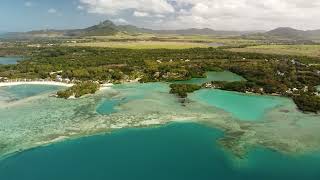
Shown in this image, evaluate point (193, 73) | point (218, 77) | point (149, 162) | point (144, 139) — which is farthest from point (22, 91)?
point (218, 77)

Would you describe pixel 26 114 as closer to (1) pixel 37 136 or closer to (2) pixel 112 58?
(1) pixel 37 136

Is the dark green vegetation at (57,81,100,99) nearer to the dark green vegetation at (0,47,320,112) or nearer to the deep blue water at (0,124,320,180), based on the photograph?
the dark green vegetation at (0,47,320,112)

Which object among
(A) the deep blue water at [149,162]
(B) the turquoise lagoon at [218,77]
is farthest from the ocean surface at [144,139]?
(B) the turquoise lagoon at [218,77]

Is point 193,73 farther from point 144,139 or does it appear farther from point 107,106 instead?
point 144,139

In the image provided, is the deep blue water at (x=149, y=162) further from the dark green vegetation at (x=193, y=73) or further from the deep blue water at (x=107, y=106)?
the dark green vegetation at (x=193, y=73)

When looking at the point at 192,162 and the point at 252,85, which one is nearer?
the point at 192,162

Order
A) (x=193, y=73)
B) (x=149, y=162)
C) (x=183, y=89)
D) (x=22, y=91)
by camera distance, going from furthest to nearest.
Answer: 1. (x=193, y=73)
2. (x=22, y=91)
3. (x=183, y=89)
4. (x=149, y=162)

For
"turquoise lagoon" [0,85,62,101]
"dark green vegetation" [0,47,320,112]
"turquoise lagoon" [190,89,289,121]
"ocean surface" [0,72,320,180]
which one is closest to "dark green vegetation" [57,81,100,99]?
"ocean surface" [0,72,320,180]

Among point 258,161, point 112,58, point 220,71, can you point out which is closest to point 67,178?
point 258,161

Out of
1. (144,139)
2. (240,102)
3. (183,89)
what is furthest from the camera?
(183,89)
